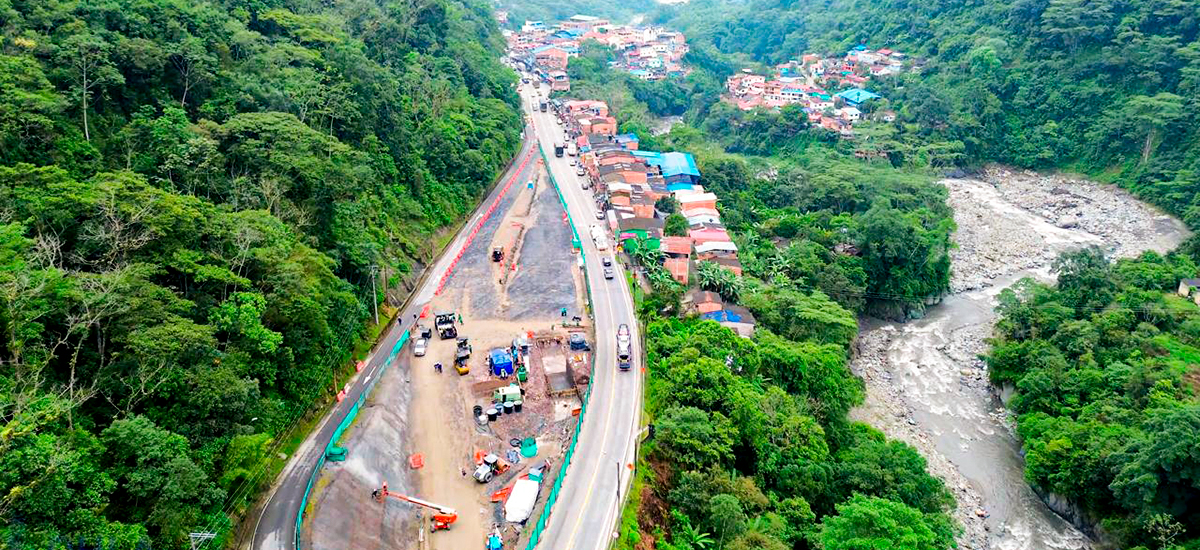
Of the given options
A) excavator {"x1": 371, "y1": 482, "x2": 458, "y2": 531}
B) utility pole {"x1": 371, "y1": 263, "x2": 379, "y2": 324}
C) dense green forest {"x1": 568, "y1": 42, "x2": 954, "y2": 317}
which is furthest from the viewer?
dense green forest {"x1": 568, "y1": 42, "x2": 954, "y2": 317}

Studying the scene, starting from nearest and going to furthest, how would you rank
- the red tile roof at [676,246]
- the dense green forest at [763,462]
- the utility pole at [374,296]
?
the dense green forest at [763,462], the utility pole at [374,296], the red tile roof at [676,246]

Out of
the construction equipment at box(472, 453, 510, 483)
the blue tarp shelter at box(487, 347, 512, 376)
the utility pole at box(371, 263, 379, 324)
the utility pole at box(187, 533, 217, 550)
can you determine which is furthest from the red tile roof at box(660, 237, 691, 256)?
the utility pole at box(187, 533, 217, 550)

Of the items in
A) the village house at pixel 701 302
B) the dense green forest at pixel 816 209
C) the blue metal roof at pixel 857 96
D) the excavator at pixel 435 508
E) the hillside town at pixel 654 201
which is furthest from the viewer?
the blue metal roof at pixel 857 96

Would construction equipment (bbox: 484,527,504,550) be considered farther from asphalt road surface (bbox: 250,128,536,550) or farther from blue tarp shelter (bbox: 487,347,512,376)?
blue tarp shelter (bbox: 487,347,512,376)

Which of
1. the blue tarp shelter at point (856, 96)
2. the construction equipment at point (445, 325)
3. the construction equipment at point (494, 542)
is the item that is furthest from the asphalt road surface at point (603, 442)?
the blue tarp shelter at point (856, 96)

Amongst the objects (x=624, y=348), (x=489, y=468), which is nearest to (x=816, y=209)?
(x=624, y=348)

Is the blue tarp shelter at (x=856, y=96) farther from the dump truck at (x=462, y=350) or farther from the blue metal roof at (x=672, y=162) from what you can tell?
the dump truck at (x=462, y=350)
